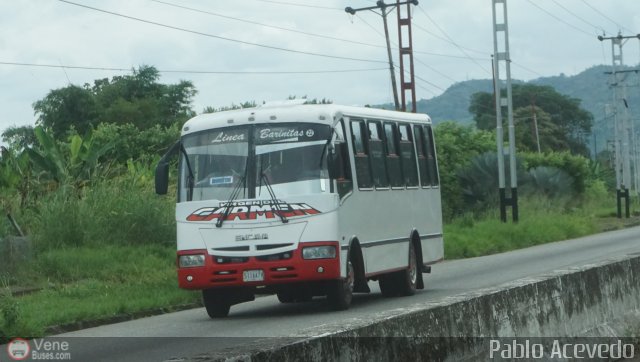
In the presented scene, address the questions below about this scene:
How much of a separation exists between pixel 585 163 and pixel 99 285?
4951 centimetres

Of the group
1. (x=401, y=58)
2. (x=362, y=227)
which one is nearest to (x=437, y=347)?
(x=362, y=227)

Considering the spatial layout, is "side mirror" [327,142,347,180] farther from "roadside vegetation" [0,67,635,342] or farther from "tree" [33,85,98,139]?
"tree" [33,85,98,139]

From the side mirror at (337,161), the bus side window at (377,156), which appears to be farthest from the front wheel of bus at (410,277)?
the side mirror at (337,161)

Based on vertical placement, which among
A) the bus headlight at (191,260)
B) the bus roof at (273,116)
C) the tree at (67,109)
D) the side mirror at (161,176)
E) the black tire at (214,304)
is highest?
the tree at (67,109)

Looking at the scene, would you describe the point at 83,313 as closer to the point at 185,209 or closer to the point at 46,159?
the point at 185,209

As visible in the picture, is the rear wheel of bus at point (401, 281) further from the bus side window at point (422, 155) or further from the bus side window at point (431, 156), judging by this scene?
the bus side window at point (431, 156)

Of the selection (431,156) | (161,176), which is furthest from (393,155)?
(161,176)

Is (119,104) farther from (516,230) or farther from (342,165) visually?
(342,165)

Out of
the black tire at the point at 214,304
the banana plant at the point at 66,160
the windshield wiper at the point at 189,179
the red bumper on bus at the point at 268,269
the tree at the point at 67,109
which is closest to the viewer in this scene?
the red bumper on bus at the point at 268,269

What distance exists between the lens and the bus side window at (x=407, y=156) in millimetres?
20516

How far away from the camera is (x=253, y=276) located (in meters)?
16.7

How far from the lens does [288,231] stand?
16781mm

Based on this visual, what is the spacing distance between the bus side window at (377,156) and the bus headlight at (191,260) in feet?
10.5

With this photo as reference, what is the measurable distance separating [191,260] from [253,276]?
889 mm
